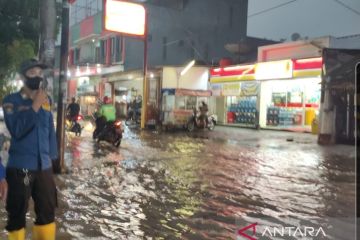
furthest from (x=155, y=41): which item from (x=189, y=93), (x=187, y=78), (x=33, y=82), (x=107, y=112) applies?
(x=33, y=82)

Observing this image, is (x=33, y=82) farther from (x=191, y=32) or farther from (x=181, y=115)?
(x=191, y=32)

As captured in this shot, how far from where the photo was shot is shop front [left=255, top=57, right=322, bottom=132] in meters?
22.9

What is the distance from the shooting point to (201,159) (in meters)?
12.5

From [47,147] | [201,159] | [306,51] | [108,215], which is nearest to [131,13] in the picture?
[306,51]

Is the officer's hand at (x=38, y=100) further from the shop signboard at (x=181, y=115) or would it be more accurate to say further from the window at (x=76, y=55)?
the window at (x=76, y=55)

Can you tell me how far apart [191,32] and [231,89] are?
1397 centimetres

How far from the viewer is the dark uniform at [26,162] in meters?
3.98

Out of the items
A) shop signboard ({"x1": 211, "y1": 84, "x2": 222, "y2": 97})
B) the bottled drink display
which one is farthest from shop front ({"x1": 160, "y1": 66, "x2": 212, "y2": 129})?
shop signboard ({"x1": 211, "y1": 84, "x2": 222, "y2": 97})

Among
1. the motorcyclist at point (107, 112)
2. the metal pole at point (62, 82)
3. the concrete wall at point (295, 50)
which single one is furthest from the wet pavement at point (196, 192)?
the concrete wall at point (295, 50)

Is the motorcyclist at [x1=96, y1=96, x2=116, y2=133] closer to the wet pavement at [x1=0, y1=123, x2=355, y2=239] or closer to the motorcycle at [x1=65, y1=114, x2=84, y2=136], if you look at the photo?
the wet pavement at [x1=0, y1=123, x2=355, y2=239]

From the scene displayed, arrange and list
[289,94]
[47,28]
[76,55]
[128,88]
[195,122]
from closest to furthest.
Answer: [47,28]
[195,122]
[289,94]
[128,88]
[76,55]

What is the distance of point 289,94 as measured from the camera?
25391 millimetres

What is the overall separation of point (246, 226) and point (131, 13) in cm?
2166

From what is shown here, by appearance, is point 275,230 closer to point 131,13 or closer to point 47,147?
point 47,147
